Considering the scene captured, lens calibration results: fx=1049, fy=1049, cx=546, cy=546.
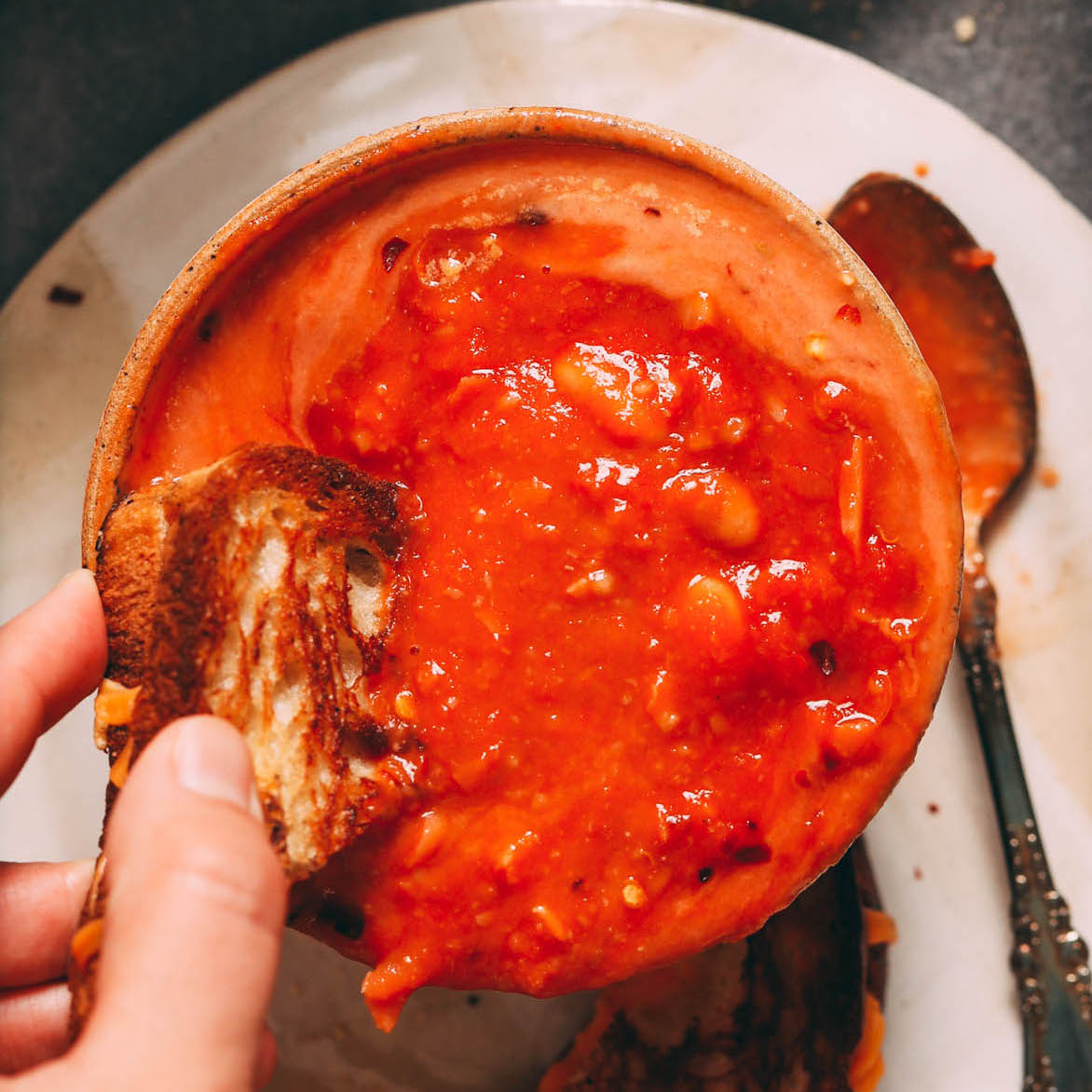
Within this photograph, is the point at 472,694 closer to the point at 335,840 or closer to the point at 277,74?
the point at 335,840

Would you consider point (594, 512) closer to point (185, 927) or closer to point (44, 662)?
point (185, 927)

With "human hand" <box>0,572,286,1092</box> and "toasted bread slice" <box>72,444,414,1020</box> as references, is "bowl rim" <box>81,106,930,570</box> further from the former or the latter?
"human hand" <box>0,572,286,1092</box>

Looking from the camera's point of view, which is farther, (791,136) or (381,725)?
(791,136)

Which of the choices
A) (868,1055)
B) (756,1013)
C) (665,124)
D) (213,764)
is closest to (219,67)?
(665,124)

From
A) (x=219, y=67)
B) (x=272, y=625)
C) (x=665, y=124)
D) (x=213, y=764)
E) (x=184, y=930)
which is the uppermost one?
(x=219, y=67)

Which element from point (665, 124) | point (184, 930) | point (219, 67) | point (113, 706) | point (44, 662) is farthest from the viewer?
point (219, 67)

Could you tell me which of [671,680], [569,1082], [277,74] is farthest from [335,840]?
[277,74]

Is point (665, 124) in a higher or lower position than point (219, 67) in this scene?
lower
